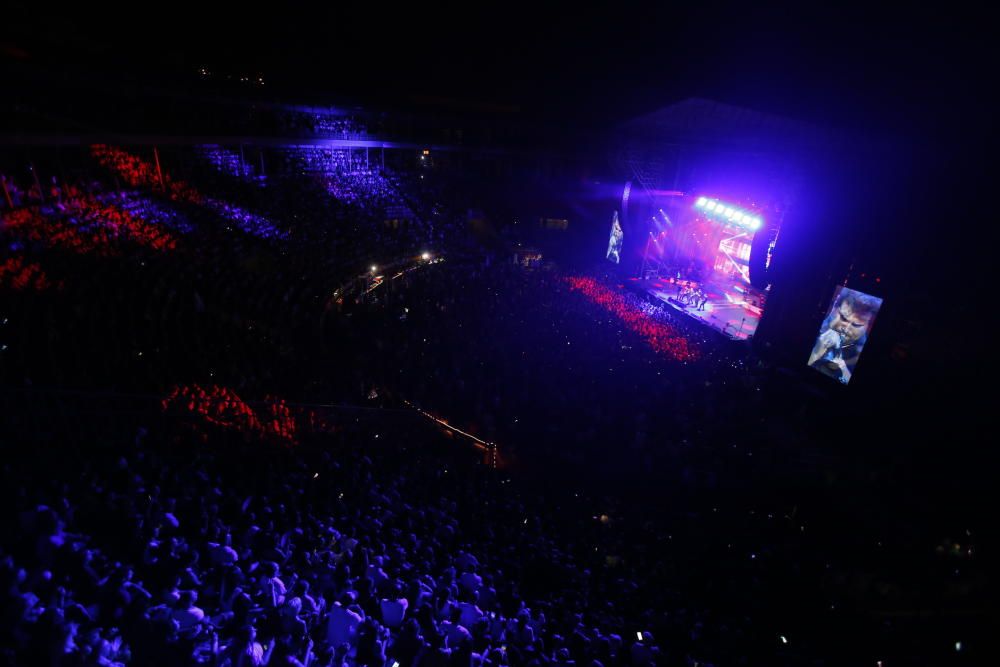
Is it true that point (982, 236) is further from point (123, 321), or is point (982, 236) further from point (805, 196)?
point (123, 321)

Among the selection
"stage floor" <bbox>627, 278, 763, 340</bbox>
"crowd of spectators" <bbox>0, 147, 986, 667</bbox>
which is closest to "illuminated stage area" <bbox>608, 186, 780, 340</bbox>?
"stage floor" <bbox>627, 278, 763, 340</bbox>

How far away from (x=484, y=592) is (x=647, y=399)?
495cm

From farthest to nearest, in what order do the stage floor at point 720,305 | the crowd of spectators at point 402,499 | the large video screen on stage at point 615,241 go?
the large video screen on stage at point 615,241
the stage floor at point 720,305
the crowd of spectators at point 402,499

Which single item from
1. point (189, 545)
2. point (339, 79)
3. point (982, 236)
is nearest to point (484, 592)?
point (189, 545)

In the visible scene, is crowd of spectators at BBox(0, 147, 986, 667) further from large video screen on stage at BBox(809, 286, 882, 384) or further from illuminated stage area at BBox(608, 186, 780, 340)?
illuminated stage area at BBox(608, 186, 780, 340)


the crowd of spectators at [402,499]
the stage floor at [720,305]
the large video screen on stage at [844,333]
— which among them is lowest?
the stage floor at [720,305]

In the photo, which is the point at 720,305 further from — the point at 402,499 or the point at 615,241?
the point at 402,499

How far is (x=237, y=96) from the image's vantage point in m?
15.0

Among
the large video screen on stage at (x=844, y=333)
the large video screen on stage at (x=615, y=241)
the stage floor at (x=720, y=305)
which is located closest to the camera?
the large video screen on stage at (x=844, y=333)

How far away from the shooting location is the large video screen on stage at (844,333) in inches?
347

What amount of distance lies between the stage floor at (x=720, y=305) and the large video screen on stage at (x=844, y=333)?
2192mm

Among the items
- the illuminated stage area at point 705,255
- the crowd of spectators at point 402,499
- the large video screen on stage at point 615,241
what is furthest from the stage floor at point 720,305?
the crowd of spectators at point 402,499

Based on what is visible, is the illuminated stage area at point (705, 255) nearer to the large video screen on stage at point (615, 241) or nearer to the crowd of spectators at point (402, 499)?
the large video screen on stage at point (615, 241)

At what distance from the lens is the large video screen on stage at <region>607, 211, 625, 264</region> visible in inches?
758
